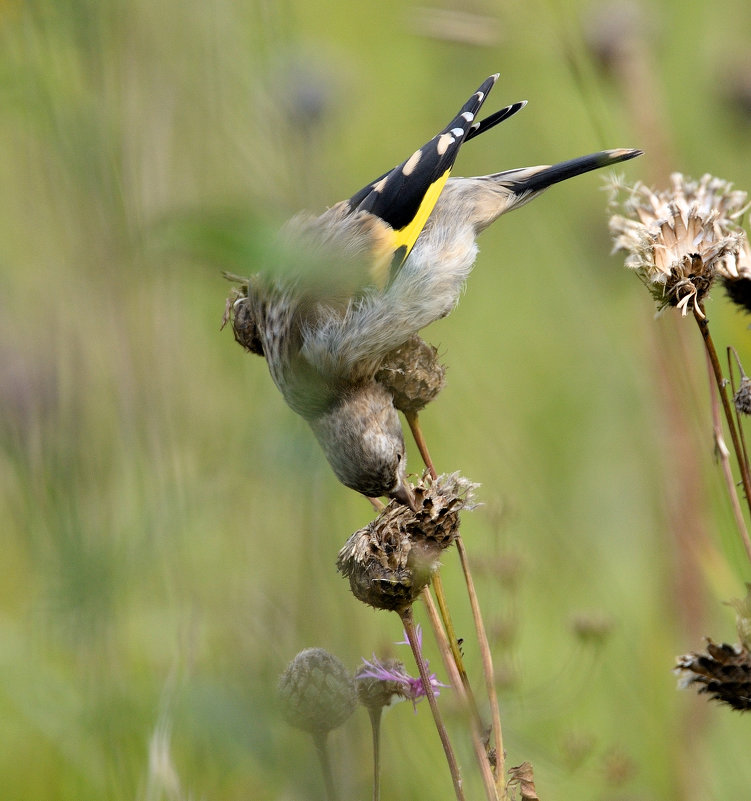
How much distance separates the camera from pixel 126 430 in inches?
101

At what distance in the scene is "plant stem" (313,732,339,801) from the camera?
1.60m

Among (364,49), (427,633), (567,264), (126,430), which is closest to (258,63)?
(126,430)

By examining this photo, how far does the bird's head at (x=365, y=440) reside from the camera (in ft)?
7.63

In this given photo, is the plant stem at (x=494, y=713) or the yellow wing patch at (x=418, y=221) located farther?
the yellow wing patch at (x=418, y=221)

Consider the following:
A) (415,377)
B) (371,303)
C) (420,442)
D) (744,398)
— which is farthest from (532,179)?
(744,398)

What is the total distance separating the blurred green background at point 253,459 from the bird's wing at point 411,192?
0.26m

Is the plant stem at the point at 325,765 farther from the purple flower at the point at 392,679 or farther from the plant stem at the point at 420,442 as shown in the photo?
the plant stem at the point at 420,442

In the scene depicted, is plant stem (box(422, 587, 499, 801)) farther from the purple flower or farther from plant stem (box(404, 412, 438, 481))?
plant stem (box(404, 412, 438, 481))

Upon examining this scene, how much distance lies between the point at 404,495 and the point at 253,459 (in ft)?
1.49

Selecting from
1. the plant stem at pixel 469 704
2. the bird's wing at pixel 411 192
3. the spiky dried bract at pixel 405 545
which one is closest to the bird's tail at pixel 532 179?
the bird's wing at pixel 411 192

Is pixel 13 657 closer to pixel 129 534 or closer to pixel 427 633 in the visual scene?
pixel 129 534

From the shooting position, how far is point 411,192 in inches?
114

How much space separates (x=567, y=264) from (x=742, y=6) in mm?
1863

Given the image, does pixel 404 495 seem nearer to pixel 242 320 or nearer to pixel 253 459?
pixel 253 459
